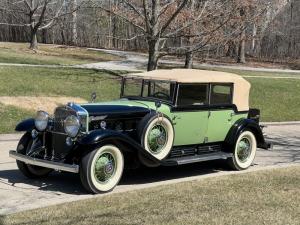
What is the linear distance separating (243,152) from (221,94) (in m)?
1.11

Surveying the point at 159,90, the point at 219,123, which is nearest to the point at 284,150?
the point at 219,123

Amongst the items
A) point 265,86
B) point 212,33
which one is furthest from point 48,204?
point 265,86

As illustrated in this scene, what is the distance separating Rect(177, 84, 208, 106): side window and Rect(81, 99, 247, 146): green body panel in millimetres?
162

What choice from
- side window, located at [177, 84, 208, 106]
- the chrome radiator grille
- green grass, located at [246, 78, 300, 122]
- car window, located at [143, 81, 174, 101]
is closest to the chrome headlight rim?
the chrome radiator grille

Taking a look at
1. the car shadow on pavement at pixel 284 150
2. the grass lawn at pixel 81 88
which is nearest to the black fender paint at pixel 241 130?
the car shadow on pavement at pixel 284 150

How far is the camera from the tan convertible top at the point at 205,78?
9.34m

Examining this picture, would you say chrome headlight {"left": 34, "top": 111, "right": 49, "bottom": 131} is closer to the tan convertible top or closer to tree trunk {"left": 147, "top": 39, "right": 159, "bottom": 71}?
the tan convertible top

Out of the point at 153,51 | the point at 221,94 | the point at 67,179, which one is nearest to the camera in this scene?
the point at 67,179

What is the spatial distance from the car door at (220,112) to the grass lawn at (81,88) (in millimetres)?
5874

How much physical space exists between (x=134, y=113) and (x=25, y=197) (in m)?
2.06

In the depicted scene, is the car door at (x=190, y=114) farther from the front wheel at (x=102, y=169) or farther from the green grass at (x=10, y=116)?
the green grass at (x=10, y=116)

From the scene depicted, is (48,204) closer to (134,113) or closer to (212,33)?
(134,113)

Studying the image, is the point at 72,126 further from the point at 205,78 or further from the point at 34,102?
the point at 34,102

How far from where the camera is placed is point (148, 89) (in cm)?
957
